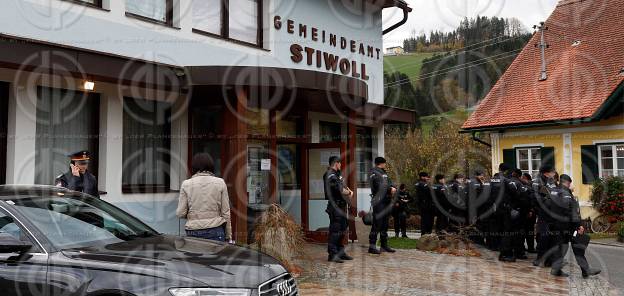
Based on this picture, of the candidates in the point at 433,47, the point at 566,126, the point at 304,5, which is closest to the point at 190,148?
the point at 304,5

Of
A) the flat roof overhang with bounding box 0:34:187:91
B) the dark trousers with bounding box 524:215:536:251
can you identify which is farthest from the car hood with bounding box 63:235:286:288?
the dark trousers with bounding box 524:215:536:251

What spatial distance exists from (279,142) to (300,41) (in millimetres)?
2717

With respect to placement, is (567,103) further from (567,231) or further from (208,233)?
(208,233)

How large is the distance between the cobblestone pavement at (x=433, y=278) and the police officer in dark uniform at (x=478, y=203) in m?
1.24

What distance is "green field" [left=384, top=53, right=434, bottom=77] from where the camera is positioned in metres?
47.2

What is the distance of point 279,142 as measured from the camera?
11617 mm

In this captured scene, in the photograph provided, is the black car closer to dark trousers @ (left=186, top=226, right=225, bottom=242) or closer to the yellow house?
dark trousers @ (left=186, top=226, right=225, bottom=242)

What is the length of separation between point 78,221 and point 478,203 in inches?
323

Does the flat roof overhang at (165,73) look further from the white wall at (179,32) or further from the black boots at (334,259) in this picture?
the black boots at (334,259)

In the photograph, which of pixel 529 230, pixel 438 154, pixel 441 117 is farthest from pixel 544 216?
pixel 441 117

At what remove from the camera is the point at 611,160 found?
16.8 m

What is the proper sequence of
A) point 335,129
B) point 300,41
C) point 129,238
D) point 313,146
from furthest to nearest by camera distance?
point 335,129
point 300,41
point 313,146
point 129,238

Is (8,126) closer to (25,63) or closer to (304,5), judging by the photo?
(25,63)

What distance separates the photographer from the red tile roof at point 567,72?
18047 millimetres
